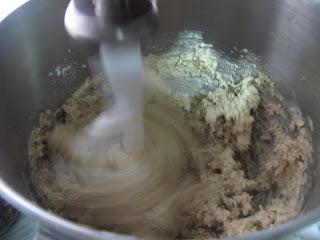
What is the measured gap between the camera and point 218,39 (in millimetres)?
1021

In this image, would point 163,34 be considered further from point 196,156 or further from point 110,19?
point 110,19

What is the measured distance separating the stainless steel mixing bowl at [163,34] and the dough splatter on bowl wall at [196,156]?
0.11 ft

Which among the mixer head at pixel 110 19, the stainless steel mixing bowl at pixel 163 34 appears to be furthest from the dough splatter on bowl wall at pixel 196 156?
the mixer head at pixel 110 19

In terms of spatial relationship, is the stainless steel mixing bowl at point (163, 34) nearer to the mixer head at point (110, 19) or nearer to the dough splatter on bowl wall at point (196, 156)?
the dough splatter on bowl wall at point (196, 156)

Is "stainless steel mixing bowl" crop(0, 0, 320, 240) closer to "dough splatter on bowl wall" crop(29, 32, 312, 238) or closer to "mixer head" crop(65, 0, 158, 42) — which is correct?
"dough splatter on bowl wall" crop(29, 32, 312, 238)

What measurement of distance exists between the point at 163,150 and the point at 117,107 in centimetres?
15

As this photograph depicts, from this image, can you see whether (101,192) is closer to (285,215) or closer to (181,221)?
(181,221)

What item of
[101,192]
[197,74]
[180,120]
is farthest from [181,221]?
[197,74]

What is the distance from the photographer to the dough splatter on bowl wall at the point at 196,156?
0.85 metres

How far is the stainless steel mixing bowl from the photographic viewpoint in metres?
0.79

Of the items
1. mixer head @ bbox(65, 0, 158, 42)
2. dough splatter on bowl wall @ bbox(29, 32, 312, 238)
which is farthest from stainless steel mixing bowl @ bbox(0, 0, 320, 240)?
mixer head @ bbox(65, 0, 158, 42)

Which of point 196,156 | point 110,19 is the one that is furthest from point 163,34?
point 110,19

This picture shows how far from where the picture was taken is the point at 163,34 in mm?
1031

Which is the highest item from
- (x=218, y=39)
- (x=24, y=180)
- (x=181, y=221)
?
(x=218, y=39)
